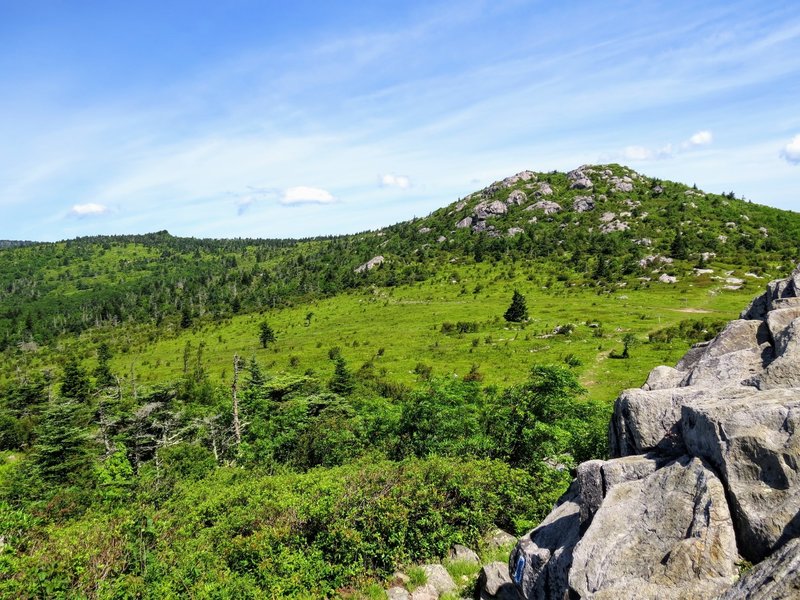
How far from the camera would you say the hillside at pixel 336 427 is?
671 inches

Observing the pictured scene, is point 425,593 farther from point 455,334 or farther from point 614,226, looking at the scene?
point 614,226

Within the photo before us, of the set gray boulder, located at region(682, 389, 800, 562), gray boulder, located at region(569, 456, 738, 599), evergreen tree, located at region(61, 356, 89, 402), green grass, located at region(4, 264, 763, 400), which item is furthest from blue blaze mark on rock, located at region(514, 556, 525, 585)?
evergreen tree, located at region(61, 356, 89, 402)

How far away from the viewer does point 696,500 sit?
870 cm

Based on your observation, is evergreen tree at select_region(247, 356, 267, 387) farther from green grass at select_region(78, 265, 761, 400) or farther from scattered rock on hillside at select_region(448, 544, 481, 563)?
scattered rock on hillside at select_region(448, 544, 481, 563)

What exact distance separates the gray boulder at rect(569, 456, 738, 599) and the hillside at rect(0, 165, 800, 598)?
396 inches

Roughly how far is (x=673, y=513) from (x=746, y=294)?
120634 mm

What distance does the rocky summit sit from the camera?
25.2 ft

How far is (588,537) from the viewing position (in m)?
9.60

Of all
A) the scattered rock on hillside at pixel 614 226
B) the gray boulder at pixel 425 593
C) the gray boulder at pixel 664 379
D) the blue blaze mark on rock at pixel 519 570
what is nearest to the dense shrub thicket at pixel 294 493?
the gray boulder at pixel 425 593

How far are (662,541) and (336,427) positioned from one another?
33.1 metres

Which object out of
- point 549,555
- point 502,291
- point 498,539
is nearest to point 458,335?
point 502,291

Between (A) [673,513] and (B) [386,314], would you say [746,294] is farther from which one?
(A) [673,513]

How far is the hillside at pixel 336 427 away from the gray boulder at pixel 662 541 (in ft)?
33.0

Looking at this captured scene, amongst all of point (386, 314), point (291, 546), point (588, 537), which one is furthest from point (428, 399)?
point (386, 314)
